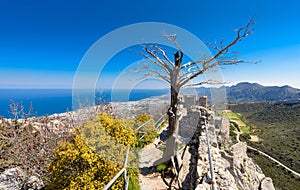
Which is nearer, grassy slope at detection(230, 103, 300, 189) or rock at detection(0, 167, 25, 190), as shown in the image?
rock at detection(0, 167, 25, 190)

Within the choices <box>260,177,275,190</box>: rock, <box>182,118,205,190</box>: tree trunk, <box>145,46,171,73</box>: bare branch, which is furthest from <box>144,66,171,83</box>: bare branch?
<box>260,177,275,190</box>: rock

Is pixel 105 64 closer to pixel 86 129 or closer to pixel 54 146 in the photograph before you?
pixel 86 129

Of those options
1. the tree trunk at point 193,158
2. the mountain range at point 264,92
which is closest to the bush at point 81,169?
the tree trunk at point 193,158

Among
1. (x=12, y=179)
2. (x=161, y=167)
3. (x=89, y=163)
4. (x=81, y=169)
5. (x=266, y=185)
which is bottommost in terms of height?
(x=266, y=185)

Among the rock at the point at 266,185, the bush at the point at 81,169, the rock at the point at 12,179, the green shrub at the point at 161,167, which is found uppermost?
the bush at the point at 81,169

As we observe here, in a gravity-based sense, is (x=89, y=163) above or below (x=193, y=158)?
above

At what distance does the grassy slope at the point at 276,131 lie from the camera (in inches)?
1172

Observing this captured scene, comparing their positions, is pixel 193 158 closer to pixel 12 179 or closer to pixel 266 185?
pixel 266 185

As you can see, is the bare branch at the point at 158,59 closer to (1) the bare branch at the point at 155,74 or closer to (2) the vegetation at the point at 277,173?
(1) the bare branch at the point at 155,74

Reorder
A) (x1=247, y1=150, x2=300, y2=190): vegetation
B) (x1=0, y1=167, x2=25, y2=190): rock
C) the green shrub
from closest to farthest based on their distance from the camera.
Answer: (x1=0, y1=167, x2=25, y2=190): rock → the green shrub → (x1=247, y1=150, x2=300, y2=190): vegetation

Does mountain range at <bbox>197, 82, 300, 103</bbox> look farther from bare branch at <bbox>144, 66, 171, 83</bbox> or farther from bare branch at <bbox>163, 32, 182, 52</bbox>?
bare branch at <bbox>163, 32, 182, 52</bbox>

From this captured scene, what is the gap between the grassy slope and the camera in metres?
29.8

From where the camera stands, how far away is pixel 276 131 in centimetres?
4350

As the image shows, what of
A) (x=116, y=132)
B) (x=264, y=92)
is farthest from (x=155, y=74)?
(x=264, y=92)
